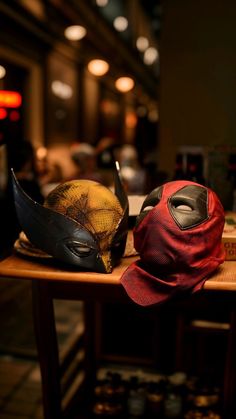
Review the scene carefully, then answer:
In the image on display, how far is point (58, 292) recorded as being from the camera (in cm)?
216

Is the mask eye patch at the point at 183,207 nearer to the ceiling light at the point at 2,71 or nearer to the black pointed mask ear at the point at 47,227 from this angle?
the black pointed mask ear at the point at 47,227

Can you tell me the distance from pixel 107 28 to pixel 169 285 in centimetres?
1389

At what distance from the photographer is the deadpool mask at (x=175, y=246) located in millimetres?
1694

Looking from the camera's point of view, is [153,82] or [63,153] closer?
[63,153]

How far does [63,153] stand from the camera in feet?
40.3

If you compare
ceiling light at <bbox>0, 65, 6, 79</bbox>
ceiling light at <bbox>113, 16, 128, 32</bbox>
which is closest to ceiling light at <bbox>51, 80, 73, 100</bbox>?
ceiling light at <bbox>0, 65, 6, 79</bbox>

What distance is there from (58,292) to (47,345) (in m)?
0.34

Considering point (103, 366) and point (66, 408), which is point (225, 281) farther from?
point (103, 366)

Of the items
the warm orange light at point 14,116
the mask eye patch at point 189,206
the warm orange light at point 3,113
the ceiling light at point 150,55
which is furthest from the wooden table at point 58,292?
the ceiling light at point 150,55

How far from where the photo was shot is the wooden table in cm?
177

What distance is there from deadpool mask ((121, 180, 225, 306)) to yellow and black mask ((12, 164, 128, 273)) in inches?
4.7

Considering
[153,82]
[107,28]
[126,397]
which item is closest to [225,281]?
[126,397]

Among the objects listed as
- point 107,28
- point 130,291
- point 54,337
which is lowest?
point 54,337

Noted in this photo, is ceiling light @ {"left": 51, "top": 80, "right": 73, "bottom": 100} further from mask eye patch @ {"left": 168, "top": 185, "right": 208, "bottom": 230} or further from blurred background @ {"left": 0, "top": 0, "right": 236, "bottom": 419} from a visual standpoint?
mask eye patch @ {"left": 168, "top": 185, "right": 208, "bottom": 230}
